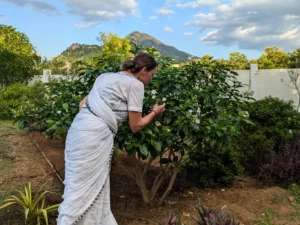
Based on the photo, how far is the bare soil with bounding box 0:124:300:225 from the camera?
13.4 ft

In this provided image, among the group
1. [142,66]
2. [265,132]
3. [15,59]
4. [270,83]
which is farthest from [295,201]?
[15,59]

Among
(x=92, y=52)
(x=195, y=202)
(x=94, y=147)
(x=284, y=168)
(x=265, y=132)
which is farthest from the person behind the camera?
(x=92, y=52)

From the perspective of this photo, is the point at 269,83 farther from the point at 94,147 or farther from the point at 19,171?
the point at 94,147

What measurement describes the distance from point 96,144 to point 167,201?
6.87ft

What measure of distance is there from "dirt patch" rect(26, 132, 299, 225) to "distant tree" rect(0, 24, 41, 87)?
9.52 meters

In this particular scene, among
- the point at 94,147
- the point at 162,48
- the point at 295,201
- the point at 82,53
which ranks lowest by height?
the point at 295,201

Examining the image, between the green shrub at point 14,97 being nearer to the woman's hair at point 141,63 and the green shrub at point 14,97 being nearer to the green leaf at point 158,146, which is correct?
the green leaf at point 158,146

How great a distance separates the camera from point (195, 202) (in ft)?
14.5

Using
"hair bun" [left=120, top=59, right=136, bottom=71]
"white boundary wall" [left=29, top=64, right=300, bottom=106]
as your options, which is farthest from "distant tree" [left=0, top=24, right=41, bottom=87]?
"hair bun" [left=120, top=59, right=136, bottom=71]

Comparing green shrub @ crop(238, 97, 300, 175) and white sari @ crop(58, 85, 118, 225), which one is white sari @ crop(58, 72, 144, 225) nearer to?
white sari @ crop(58, 85, 118, 225)

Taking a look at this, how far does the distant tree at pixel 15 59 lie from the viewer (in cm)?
1376

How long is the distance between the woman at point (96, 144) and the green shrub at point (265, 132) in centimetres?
311

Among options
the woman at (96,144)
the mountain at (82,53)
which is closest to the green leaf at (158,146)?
the woman at (96,144)

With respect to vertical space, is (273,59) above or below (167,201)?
above
